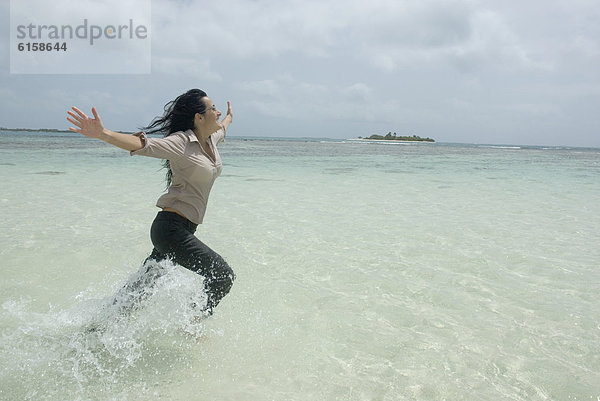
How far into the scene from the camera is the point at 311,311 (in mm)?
4086

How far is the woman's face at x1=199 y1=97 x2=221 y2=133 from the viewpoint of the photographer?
3.38 m

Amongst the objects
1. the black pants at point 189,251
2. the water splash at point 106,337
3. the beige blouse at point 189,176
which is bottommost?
the water splash at point 106,337

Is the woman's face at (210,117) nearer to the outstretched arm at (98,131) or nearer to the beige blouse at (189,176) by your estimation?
the beige blouse at (189,176)

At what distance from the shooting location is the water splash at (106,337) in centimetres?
288

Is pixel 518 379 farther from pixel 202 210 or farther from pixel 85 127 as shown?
pixel 85 127

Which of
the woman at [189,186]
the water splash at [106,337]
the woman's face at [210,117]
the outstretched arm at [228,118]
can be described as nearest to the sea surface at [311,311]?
the water splash at [106,337]

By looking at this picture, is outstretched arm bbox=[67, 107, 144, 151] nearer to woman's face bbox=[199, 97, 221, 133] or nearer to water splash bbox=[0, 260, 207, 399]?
woman's face bbox=[199, 97, 221, 133]

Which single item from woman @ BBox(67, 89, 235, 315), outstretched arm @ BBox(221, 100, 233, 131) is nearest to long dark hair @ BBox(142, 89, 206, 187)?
woman @ BBox(67, 89, 235, 315)

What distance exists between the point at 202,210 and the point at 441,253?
380cm

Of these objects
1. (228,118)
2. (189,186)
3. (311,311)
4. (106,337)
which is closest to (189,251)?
(189,186)

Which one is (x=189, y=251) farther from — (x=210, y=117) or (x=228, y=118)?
(x=228, y=118)

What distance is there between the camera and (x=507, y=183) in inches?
595

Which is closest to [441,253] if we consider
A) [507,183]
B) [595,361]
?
[595,361]

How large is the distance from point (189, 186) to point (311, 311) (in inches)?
68.1
